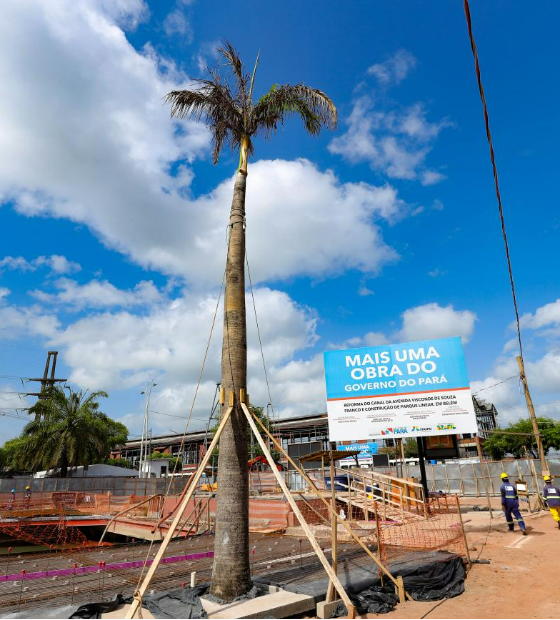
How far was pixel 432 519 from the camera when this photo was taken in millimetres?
18094

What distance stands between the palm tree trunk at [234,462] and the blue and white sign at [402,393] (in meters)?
12.3

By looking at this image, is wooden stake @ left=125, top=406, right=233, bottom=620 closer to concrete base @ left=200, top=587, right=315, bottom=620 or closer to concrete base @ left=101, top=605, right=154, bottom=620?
concrete base @ left=101, top=605, right=154, bottom=620

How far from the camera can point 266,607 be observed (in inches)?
263

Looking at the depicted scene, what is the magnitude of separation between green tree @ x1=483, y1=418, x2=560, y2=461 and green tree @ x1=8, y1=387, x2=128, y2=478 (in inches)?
1962

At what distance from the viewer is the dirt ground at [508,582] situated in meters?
7.29

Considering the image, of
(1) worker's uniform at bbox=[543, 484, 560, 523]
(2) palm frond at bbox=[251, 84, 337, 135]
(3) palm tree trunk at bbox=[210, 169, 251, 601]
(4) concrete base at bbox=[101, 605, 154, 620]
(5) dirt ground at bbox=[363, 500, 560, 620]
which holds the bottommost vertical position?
(5) dirt ground at bbox=[363, 500, 560, 620]

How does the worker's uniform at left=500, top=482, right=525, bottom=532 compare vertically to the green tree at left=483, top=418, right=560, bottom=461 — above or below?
below

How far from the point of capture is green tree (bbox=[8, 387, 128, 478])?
34.6 m

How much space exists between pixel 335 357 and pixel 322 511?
724 cm

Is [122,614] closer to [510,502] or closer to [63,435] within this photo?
[510,502]

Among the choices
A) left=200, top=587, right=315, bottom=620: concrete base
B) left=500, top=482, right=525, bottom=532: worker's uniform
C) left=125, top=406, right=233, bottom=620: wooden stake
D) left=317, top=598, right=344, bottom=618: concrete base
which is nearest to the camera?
left=125, top=406, right=233, bottom=620: wooden stake

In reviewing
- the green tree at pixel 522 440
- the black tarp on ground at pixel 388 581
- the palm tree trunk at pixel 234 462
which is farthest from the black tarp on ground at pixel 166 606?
the green tree at pixel 522 440

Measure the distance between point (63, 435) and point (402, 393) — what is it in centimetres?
2803

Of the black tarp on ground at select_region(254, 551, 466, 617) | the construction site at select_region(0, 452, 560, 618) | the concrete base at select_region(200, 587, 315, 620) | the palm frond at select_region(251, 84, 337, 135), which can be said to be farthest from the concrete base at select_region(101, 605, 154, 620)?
the palm frond at select_region(251, 84, 337, 135)
